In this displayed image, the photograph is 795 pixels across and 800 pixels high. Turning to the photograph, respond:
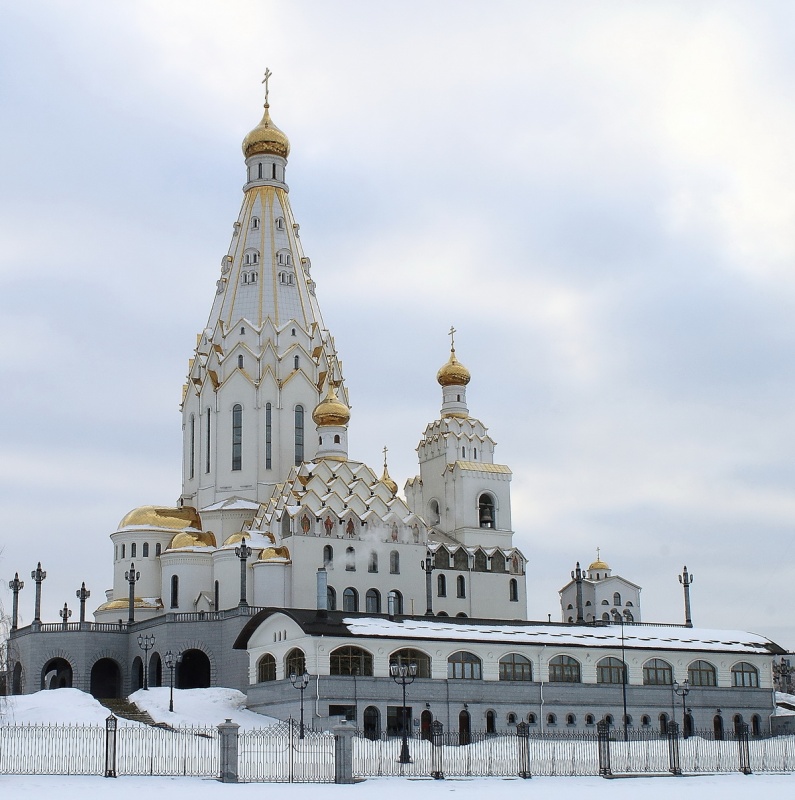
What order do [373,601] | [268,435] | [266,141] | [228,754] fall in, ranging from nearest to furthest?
1. [228,754]
2. [373,601]
3. [268,435]
4. [266,141]

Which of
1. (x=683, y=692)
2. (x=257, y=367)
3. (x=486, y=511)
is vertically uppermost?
(x=257, y=367)

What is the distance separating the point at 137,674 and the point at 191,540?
23.0ft

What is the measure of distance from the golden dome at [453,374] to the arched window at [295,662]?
25848mm

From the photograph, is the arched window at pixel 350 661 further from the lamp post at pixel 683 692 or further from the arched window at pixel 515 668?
the lamp post at pixel 683 692

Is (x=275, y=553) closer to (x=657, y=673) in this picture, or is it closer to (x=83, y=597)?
(x=83, y=597)

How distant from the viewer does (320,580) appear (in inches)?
2110

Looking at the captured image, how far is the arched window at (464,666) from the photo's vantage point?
50.0m

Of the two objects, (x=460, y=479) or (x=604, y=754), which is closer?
(x=604, y=754)

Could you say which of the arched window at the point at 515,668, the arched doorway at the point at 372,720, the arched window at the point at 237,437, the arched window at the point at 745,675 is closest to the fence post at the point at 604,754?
the arched doorway at the point at 372,720

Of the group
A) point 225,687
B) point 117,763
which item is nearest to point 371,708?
point 225,687

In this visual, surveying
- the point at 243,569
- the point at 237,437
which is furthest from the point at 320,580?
the point at 237,437

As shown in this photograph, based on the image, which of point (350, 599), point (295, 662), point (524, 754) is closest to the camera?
point (524, 754)

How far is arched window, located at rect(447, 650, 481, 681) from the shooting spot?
5000 cm

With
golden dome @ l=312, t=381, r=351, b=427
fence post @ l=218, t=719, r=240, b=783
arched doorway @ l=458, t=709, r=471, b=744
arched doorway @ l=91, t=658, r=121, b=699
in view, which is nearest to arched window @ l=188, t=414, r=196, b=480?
golden dome @ l=312, t=381, r=351, b=427
